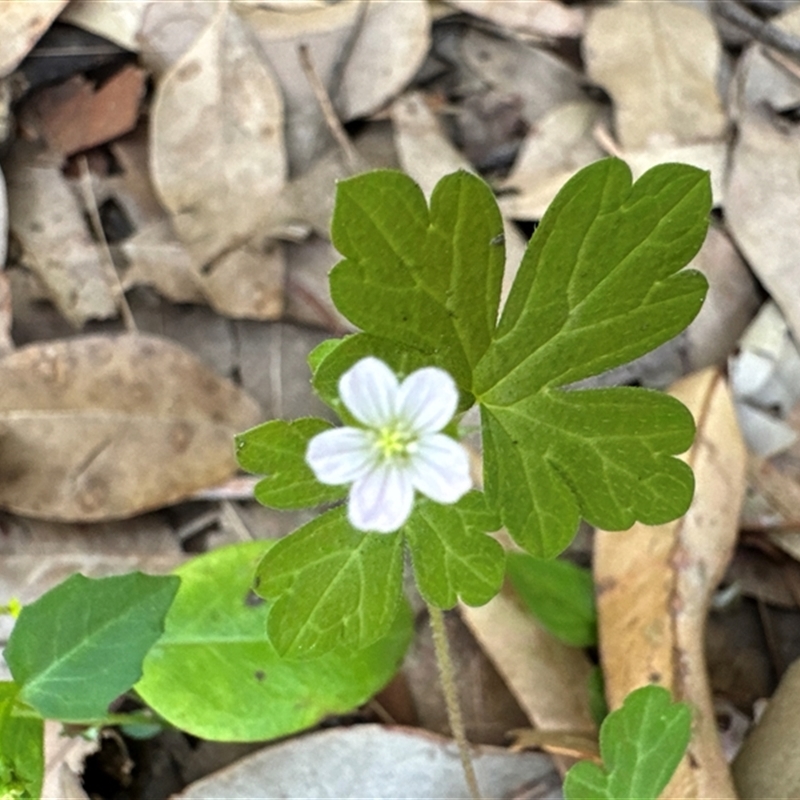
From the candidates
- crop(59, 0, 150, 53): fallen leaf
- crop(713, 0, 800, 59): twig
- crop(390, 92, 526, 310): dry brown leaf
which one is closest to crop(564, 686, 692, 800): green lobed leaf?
crop(390, 92, 526, 310): dry brown leaf

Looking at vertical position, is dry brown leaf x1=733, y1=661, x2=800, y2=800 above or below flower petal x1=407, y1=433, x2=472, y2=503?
below

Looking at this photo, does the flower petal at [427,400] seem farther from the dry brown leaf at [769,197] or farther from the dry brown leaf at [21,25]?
the dry brown leaf at [21,25]

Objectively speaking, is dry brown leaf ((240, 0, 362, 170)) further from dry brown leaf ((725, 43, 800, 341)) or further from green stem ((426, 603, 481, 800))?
green stem ((426, 603, 481, 800))

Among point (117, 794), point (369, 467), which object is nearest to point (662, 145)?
point (369, 467)

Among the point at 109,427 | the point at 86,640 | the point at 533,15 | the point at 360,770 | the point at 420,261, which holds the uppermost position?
the point at 420,261

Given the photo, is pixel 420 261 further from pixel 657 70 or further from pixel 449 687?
pixel 657 70

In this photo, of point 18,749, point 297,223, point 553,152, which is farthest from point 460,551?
point 553,152
